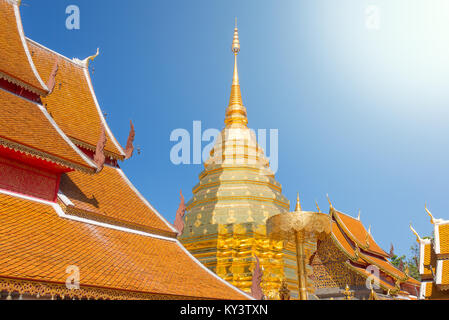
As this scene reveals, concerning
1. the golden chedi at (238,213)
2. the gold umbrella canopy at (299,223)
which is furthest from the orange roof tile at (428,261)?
the gold umbrella canopy at (299,223)

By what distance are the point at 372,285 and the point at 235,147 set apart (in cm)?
1161

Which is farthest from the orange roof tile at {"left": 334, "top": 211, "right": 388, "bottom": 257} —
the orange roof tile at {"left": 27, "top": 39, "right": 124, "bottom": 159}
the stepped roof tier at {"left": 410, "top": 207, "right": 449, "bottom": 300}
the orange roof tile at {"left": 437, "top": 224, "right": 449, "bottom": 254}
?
the orange roof tile at {"left": 27, "top": 39, "right": 124, "bottom": 159}

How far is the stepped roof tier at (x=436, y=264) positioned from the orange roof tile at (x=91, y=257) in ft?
24.5

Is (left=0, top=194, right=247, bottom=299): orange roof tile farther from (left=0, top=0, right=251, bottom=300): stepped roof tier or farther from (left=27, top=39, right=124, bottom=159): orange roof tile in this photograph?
(left=27, top=39, right=124, bottom=159): orange roof tile

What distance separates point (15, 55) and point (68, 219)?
4.83 m

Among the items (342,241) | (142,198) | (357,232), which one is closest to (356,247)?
(342,241)

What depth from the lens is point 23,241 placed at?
777cm

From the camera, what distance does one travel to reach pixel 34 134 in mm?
9625

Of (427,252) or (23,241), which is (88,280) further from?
(427,252)

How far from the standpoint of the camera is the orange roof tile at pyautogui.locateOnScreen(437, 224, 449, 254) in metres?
15.2

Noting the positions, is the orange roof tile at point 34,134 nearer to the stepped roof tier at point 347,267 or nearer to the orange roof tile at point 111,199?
the orange roof tile at point 111,199

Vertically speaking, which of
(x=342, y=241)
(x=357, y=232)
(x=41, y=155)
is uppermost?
(x=357, y=232)

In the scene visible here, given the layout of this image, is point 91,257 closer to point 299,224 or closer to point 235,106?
point 299,224
